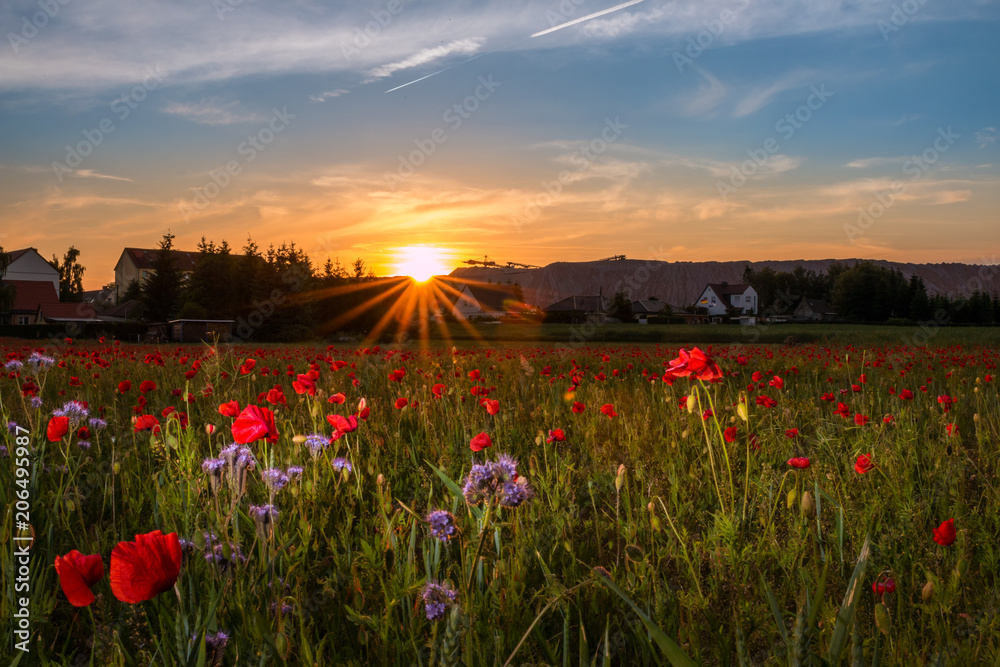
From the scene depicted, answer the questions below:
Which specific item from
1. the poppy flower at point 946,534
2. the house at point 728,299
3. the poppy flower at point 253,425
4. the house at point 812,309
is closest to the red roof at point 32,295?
the poppy flower at point 253,425

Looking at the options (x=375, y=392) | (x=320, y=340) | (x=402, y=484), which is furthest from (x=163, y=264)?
(x=402, y=484)

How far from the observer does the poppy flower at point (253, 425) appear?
1.72 meters

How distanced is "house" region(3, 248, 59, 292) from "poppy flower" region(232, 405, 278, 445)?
293 feet

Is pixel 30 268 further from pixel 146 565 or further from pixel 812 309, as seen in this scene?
pixel 812 309

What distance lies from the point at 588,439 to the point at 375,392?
2.67 meters

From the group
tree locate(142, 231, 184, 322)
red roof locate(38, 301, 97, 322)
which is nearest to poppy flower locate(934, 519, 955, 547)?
tree locate(142, 231, 184, 322)

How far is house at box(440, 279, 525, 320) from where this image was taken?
8656 cm

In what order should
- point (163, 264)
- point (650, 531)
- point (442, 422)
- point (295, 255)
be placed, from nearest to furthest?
point (650, 531), point (442, 422), point (295, 255), point (163, 264)

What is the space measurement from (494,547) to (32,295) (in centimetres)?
7875

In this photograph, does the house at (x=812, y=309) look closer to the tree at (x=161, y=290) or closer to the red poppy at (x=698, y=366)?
the tree at (x=161, y=290)

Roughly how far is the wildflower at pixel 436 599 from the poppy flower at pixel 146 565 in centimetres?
65

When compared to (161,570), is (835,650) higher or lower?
lower

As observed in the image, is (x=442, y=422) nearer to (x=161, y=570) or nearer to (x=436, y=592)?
(x=436, y=592)

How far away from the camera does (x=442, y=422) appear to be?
4375 millimetres
